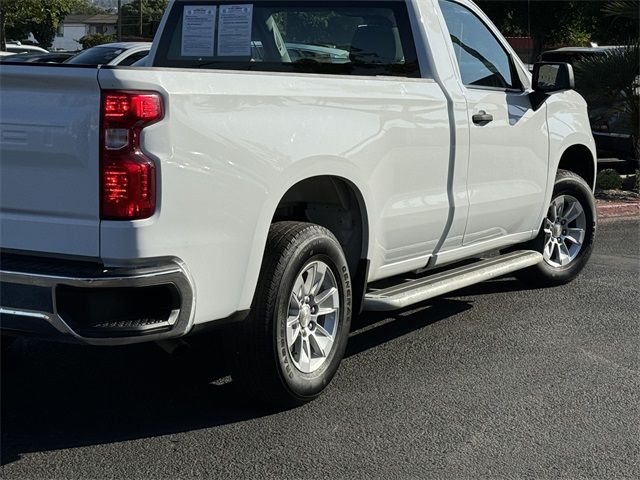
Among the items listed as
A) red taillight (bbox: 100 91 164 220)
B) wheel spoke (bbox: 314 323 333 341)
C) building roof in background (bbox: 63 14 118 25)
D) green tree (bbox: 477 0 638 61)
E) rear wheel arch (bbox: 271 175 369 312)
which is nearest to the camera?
red taillight (bbox: 100 91 164 220)

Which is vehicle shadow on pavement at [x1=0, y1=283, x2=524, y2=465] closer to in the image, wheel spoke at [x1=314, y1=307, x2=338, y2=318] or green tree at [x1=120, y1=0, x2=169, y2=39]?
wheel spoke at [x1=314, y1=307, x2=338, y2=318]

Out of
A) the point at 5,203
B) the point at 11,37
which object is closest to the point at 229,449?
the point at 5,203

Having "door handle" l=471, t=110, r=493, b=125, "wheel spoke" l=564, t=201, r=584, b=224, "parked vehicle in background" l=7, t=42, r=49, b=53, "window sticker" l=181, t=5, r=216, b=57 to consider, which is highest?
"window sticker" l=181, t=5, r=216, b=57

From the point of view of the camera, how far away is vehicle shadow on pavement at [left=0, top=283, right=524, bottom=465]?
469cm

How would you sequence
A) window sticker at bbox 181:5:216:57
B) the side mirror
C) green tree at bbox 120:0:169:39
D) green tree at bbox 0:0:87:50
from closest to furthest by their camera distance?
window sticker at bbox 181:5:216:57 → the side mirror → green tree at bbox 0:0:87:50 → green tree at bbox 120:0:169:39

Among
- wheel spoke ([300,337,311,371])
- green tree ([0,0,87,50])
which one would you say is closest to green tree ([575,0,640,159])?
wheel spoke ([300,337,311,371])

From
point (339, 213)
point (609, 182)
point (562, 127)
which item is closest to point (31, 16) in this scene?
point (609, 182)

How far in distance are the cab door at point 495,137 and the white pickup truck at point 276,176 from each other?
0.02 meters

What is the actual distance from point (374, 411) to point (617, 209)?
7.41 metres

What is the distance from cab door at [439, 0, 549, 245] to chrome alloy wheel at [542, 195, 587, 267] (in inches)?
18.0

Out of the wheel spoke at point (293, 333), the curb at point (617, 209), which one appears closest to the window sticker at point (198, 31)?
the wheel spoke at point (293, 333)

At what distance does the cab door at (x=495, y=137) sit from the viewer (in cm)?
626

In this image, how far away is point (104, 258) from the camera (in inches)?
162

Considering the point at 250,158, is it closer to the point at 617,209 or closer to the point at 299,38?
the point at 299,38
